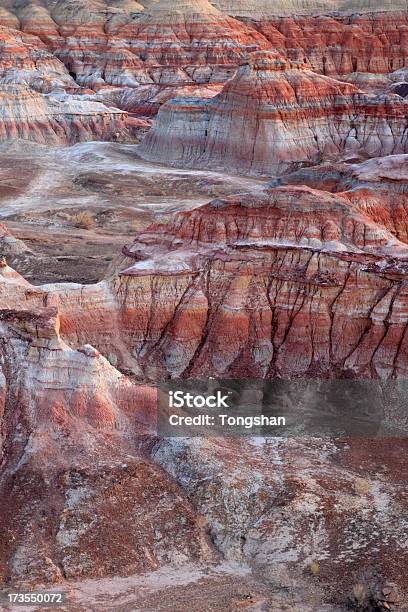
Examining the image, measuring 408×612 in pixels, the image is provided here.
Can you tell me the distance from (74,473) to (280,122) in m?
44.4

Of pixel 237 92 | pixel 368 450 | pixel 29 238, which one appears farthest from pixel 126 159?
pixel 368 450

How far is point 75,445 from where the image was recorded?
18438 millimetres

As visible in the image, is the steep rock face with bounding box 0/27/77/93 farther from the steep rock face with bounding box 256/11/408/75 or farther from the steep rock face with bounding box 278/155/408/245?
the steep rock face with bounding box 278/155/408/245

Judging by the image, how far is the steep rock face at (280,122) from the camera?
59.2 metres

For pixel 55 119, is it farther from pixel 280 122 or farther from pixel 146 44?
pixel 146 44

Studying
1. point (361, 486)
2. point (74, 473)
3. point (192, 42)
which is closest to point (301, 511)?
point (361, 486)

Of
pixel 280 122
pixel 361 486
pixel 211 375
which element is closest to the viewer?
pixel 361 486

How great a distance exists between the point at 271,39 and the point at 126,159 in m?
47.2

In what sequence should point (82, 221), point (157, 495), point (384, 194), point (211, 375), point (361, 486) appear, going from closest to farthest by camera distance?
point (157, 495) → point (361, 486) → point (211, 375) → point (384, 194) → point (82, 221)

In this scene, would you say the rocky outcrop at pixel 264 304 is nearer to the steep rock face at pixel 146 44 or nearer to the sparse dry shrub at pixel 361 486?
the sparse dry shrub at pixel 361 486

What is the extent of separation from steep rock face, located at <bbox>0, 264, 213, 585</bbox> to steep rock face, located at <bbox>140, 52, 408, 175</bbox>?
131 feet

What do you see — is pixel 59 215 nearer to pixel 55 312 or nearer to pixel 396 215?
pixel 396 215

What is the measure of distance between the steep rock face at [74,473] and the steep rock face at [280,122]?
39.9 metres

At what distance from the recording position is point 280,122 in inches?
2333
